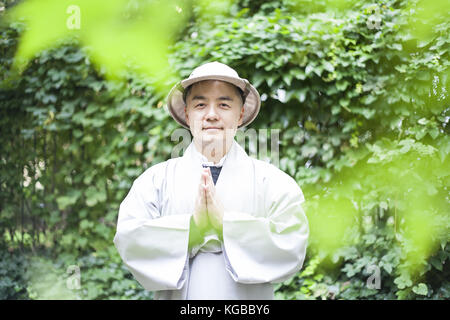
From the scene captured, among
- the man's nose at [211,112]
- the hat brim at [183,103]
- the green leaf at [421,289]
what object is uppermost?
the hat brim at [183,103]

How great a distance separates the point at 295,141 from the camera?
3715mm

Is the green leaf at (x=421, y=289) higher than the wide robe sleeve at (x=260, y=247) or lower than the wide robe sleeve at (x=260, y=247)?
lower

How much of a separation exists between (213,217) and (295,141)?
82.1 inches

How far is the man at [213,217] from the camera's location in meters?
1.77

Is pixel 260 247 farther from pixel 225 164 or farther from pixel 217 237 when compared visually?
pixel 225 164

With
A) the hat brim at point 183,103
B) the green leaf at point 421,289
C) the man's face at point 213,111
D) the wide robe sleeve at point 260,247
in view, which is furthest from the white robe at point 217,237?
the green leaf at point 421,289

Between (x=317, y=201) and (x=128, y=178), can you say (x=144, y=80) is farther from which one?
(x=317, y=201)

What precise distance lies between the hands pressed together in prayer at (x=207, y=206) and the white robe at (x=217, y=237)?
4cm

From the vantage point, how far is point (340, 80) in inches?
141

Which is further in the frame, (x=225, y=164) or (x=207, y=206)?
(x=225, y=164)

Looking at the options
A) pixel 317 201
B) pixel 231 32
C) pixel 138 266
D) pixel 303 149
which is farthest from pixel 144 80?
pixel 138 266

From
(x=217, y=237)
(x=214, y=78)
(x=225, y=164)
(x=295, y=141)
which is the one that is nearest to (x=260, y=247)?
(x=217, y=237)

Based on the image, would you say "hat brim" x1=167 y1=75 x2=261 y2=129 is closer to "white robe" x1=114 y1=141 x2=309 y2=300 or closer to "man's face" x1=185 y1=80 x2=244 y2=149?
"man's face" x1=185 y1=80 x2=244 y2=149

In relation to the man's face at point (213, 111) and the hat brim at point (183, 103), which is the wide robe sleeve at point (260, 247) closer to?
the man's face at point (213, 111)
